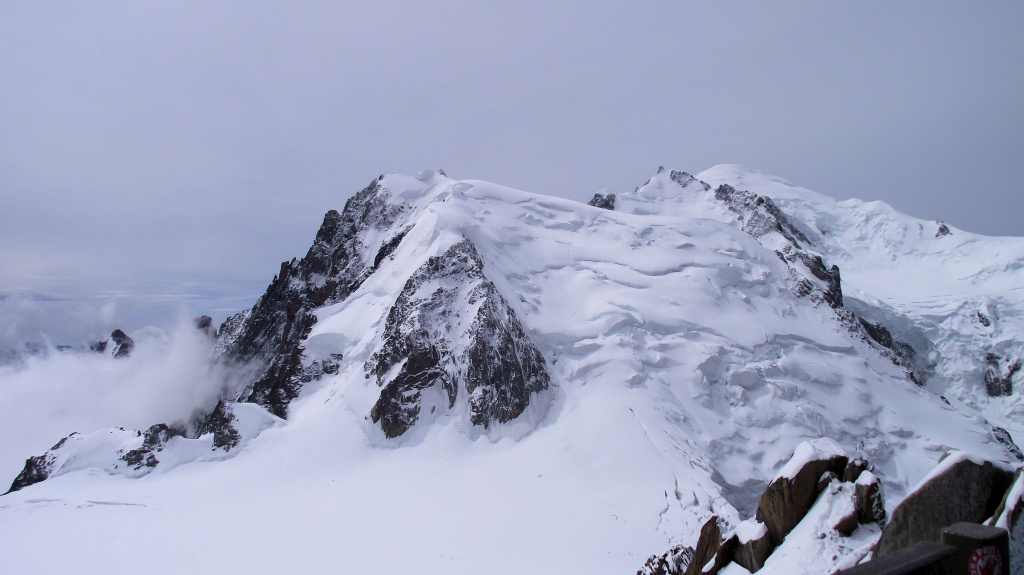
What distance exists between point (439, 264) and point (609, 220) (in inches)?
726

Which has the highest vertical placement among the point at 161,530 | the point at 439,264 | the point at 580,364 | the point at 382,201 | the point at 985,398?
the point at 382,201

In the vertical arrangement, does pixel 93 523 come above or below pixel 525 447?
below

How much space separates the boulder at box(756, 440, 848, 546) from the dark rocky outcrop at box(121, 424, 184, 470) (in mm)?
35502

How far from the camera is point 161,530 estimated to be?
81.6 ft

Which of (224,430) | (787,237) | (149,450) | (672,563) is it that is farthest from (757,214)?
(149,450)

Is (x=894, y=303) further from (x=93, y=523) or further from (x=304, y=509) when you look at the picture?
(x=93, y=523)

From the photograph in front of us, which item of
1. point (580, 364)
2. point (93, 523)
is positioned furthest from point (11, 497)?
point (580, 364)

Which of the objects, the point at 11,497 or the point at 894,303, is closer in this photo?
the point at 11,497

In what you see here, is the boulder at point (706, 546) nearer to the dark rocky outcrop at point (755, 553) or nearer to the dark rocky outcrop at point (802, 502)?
the dark rocky outcrop at point (802, 502)

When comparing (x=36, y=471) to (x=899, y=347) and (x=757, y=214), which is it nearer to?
(x=757, y=214)

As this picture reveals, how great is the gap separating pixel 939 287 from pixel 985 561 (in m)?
76.4

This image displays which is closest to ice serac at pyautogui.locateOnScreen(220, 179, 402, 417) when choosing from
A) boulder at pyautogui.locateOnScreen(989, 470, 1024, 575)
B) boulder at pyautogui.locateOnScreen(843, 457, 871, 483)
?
boulder at pyautogui.locateOnScreen(843, 457, 871, 483)

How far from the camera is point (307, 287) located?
5478cm

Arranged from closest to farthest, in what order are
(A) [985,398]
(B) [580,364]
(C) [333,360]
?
(B) [580,364], (C) [333,360], (A) [985,398]
